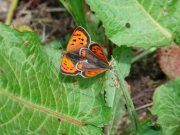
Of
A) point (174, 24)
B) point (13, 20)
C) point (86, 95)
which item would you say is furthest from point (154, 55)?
point (13, 20)

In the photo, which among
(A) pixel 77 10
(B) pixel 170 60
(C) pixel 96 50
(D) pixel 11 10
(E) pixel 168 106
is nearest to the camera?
(E) pixel 168 106

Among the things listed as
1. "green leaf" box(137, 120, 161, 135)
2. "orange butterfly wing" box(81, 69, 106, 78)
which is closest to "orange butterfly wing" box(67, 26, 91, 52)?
"orange butterfly wing" box(81, 69, 106, 78)

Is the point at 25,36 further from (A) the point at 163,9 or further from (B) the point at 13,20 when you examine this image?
(B) the point at 13,20

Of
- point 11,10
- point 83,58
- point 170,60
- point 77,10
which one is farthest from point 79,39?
point 11,10

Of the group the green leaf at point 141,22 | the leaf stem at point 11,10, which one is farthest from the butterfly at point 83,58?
the leaf stem at point 11,10

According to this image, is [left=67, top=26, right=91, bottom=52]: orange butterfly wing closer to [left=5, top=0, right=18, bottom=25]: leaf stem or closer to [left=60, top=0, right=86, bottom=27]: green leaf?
[left=60, top=0, right=86, bottom=27]: green leaf

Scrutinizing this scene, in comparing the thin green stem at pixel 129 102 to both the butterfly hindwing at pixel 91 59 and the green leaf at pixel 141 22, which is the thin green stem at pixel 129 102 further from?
the green leaf at pixel 141 22

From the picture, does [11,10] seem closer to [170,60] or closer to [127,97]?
[170,60]
